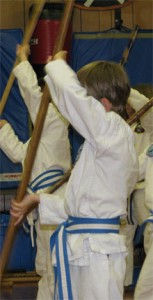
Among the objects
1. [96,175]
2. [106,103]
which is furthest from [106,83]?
[96,175]

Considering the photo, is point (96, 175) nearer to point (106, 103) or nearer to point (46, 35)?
point (106, 103)

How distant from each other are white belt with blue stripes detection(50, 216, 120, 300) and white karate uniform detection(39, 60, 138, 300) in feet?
0.05

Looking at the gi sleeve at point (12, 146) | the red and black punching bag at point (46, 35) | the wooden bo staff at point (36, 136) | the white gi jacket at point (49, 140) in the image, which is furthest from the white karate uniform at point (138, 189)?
the wooden bo staff at point (36, 136)

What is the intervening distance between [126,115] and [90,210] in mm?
1692

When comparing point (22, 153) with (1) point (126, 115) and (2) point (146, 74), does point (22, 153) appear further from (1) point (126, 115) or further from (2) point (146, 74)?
(2) point (146, 74)

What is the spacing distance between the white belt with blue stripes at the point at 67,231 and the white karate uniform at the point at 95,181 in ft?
0.05

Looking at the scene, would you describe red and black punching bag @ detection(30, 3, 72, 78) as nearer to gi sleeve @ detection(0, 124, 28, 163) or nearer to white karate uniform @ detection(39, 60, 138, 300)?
gi sleeve @ detection(0, 124, 28, 163)

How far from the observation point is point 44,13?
434 centimetres

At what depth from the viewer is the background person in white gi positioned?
1744mm

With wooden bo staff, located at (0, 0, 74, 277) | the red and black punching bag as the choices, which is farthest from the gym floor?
the red and black punching bag

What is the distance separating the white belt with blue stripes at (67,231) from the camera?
1811mm

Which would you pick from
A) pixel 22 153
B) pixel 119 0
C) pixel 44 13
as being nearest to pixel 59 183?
pixel 22 153

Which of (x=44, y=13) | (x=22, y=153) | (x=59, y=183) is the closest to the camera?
(x=59, y=183)

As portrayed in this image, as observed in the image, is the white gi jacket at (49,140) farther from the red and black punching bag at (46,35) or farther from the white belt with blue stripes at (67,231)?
the red and black punching bag at (46,35)
